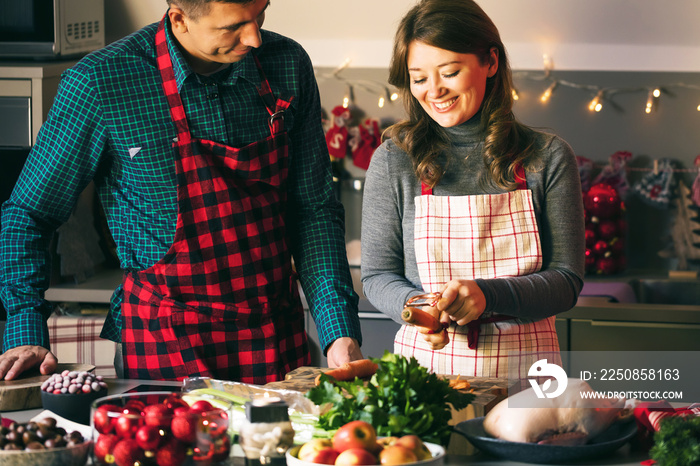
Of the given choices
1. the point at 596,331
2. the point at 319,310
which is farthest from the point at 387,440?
the point at 596,331

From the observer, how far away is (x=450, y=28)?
1511mm

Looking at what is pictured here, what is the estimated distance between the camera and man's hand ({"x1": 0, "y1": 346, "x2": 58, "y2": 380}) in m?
1.32

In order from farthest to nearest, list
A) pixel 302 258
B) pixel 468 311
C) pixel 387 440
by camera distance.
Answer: pixel 302 258, pixel 468 311, pixel 387 440

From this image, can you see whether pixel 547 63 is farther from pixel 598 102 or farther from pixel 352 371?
pixel 352 371

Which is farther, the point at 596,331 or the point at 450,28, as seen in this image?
the point at 596,331

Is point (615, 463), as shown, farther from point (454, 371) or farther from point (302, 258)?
point (302, 258)

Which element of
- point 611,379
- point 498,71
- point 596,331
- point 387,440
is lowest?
point 611,379

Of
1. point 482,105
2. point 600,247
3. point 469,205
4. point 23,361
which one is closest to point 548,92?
A: point 600,247

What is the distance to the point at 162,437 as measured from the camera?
2.87ft

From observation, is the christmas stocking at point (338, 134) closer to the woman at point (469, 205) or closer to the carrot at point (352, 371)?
the woman at point (469, 205)

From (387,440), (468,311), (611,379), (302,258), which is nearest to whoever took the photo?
(387,440)

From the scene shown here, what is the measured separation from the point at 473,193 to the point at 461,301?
0.32m

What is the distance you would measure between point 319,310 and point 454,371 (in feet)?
0.94

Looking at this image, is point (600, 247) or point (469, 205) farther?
point (600, 247)
